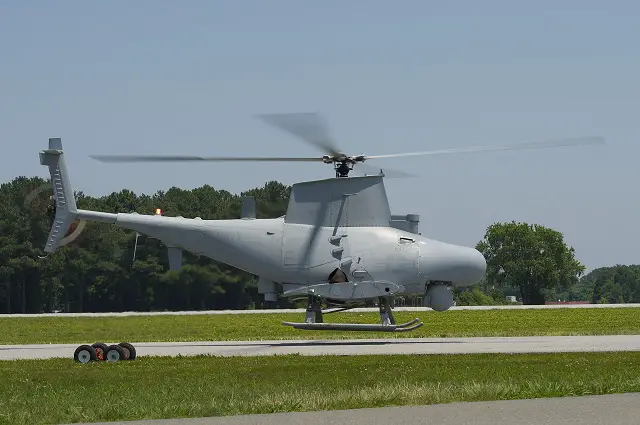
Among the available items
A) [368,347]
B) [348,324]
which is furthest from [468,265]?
[368,347]

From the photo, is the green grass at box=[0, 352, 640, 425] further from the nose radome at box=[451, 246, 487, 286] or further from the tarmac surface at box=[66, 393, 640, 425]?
the nose radome at box=[451, 246, 487, 286]

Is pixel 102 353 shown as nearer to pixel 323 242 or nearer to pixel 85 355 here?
pixel 85 355

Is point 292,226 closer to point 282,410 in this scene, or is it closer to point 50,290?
point 282,410

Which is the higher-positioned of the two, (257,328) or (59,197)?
(59,197)

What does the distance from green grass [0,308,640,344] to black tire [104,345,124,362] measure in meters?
12.1

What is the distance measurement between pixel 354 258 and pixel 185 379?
13.9 metres

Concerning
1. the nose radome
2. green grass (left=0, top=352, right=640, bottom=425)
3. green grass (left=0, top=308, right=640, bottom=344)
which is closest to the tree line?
green grass (left=0, top=308, right=640, bottom=344)

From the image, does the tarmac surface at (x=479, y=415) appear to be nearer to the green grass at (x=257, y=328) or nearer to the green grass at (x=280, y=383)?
the green grass at (x=280, y=383)

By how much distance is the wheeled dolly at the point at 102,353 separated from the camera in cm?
2867

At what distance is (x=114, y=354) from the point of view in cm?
2908

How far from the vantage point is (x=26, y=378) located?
24359 millimetres

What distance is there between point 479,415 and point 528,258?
125715mm

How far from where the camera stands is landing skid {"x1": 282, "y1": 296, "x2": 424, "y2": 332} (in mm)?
36844

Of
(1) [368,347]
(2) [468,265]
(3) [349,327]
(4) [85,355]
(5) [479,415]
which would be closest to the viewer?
(5) [479,415]
